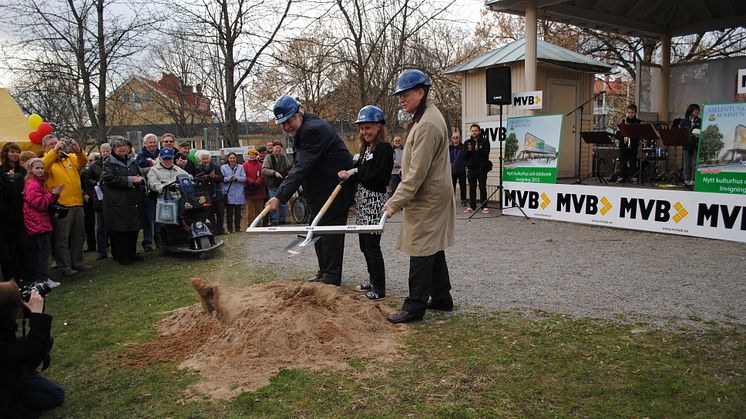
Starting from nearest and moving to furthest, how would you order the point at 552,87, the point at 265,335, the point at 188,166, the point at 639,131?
the point at 265,335 < the point at 188,166 < the point at 639,131 < the point at 552,87

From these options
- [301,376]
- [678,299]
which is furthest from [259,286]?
[678,299]

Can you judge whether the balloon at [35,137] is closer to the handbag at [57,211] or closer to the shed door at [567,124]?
the handbag at [57,211]

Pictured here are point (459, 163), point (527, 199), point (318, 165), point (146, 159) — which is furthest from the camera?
point (459, 163)

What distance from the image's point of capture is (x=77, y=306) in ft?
22.0

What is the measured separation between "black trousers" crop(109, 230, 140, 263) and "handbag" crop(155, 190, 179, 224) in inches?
21.9

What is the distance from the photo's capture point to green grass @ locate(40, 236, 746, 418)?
11.7 feet

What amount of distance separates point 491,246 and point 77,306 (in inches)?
240

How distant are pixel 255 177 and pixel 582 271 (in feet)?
23.6

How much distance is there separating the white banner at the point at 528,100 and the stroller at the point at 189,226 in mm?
7866

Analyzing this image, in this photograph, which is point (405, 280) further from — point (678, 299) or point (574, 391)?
point (574, 391)

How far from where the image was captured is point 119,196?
8898 mm

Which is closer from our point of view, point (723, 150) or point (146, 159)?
point (723, 150)

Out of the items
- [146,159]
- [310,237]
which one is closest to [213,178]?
[146,159]

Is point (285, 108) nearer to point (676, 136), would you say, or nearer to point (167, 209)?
point (167, 209)
